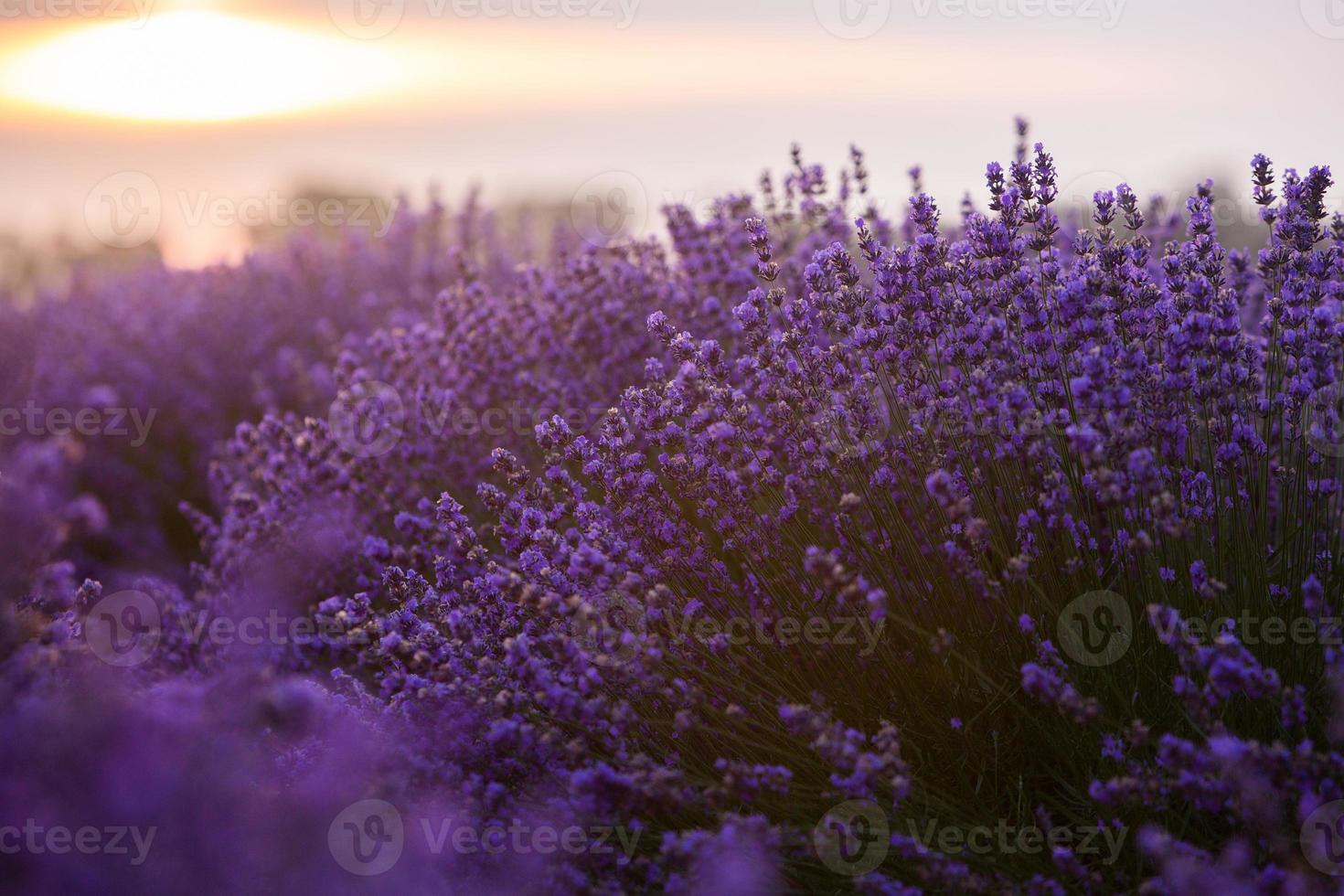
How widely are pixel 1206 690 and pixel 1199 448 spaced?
1306 mm

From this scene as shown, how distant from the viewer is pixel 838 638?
2.64m

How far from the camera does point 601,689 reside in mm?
2627

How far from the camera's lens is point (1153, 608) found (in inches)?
78.5

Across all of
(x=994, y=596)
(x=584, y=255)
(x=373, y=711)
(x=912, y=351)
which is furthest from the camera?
(x=584, y=255)

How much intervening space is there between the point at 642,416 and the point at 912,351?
78 centimetres

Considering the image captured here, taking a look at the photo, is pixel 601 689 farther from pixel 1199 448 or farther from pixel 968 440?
pixel 1199 448

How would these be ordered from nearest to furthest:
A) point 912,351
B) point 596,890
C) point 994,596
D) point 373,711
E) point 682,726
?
point 596,890, point 682,726, point 994,596, point 373,711, point 912,351

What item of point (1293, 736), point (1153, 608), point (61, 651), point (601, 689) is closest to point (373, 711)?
point (601, 689)

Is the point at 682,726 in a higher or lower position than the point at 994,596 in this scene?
lower

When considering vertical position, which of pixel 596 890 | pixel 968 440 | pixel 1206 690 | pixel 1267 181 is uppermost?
pixel 1267 181

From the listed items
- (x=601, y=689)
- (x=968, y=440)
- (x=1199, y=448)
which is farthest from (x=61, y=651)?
(x=1199, y=448)

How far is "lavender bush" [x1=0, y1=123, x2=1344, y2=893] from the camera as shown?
6.15 feet

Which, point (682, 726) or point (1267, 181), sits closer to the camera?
point (682, 726)

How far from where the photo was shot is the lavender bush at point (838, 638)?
1875mm
